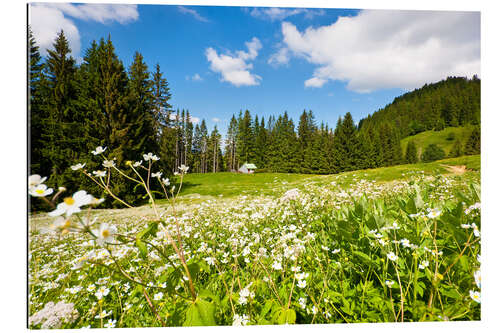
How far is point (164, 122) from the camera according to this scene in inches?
171

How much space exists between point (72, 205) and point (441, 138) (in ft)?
12.8

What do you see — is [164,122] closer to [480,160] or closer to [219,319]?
[219,319]

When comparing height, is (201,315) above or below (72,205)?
below

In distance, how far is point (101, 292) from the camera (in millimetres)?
1338

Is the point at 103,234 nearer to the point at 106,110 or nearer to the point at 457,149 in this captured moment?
the point at 106,110

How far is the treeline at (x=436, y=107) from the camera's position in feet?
6.79

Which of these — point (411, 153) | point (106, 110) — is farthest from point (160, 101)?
point (411, 153)

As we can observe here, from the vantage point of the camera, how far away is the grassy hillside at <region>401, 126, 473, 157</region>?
91.2 inches

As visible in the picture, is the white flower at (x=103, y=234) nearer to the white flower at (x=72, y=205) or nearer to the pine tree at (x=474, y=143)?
the white flower at (x=72, y=205)

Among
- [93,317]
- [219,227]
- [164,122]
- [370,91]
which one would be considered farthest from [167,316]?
[164,122]

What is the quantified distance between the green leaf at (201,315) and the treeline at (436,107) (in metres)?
2.61

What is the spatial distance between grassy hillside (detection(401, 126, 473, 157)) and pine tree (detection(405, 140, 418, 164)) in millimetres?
51

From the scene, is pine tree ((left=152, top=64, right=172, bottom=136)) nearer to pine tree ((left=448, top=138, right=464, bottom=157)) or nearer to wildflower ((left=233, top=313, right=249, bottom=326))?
wildflower ((left=233, top=313, right=249, bottom=326))
